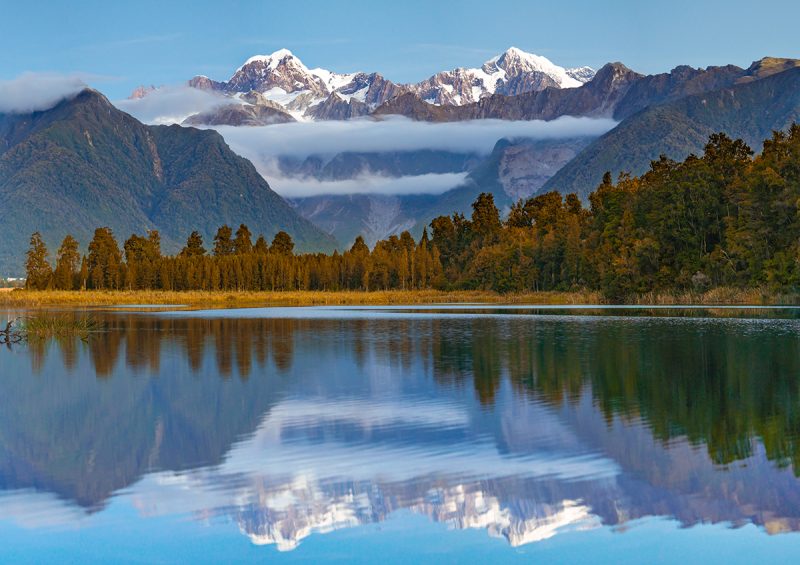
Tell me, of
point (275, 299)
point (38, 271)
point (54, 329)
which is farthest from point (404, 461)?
point (38, 271)

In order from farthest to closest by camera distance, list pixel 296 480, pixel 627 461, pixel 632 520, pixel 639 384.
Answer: pixel 639 384 < pixel 627 461 < pixel 296 480 < pixel 632 520

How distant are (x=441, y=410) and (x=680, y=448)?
26.4 ft

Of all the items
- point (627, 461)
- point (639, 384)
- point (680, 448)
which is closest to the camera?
point (627, 461)

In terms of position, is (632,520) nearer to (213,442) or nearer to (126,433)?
(213,442)

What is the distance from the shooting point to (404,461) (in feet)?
62.2

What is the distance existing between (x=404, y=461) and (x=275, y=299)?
13867 cm

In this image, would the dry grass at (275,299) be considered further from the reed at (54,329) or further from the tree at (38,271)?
the reed at (54,329)

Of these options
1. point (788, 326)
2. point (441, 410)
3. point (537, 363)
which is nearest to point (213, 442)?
point (441, 410)

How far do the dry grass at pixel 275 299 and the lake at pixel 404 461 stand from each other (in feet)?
313

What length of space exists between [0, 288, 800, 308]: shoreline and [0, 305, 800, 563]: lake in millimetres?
67108

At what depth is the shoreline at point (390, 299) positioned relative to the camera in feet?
340

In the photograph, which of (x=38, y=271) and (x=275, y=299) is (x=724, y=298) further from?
(x=38, y=271)

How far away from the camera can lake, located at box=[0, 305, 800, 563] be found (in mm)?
13797

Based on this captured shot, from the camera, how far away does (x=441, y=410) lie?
26.1 metres
